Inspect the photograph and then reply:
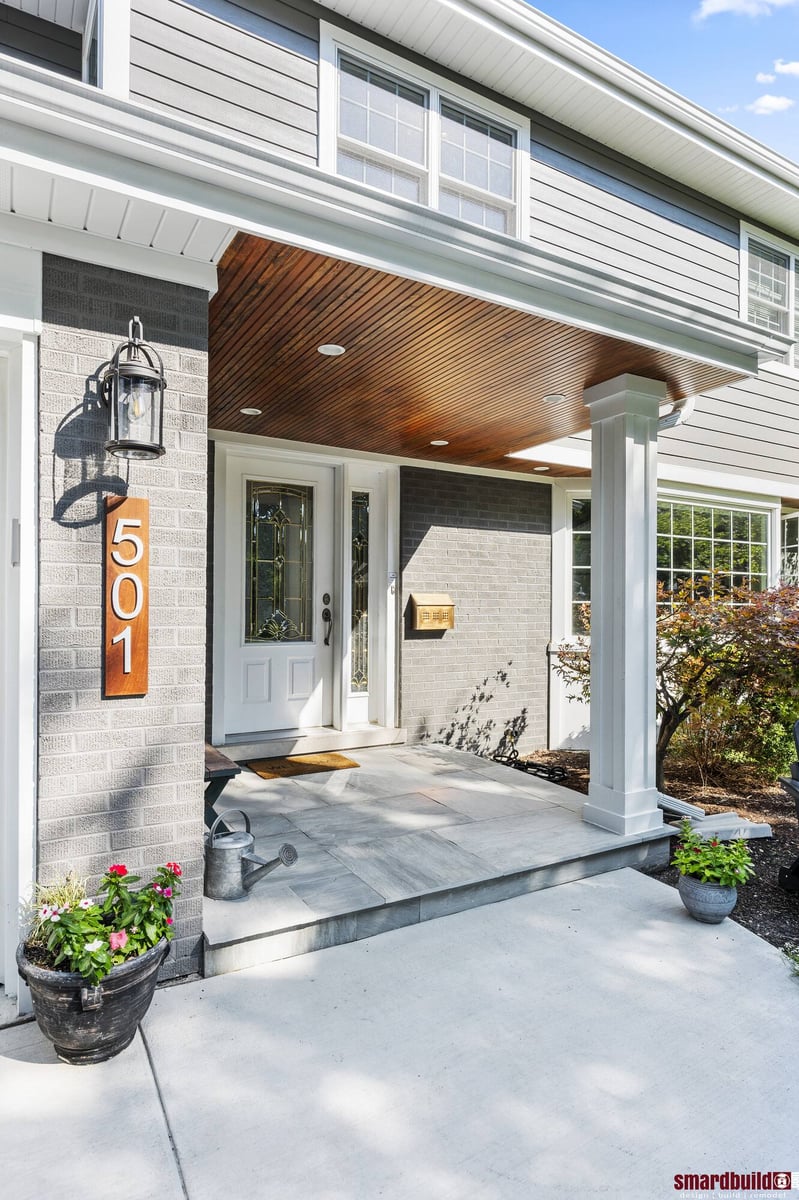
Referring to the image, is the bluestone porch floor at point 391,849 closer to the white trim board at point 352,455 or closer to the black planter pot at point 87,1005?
the black planter pot at point 87,1005

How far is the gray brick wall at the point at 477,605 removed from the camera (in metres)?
5.55

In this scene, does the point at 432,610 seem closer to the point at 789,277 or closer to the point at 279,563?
the point at 279,563

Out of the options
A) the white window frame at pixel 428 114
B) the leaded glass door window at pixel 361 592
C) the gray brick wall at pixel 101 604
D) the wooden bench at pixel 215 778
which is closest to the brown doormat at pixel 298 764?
the leaded glass door window at pixel 361 592

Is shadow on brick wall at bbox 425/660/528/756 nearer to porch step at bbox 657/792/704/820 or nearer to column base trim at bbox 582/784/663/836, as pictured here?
porch step at bbox 657/792/704/820

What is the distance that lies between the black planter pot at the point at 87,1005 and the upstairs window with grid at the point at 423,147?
4.14 metres

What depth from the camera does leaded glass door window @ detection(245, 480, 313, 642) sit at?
16.4 ft

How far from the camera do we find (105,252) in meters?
2.19

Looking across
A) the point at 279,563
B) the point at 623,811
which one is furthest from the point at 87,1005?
the point at 279,563

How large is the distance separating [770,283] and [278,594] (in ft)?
18.4

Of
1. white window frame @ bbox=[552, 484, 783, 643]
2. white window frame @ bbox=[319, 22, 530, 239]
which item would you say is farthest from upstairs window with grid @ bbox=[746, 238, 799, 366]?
white window frame @ bbox=[319, 22, 530, 239]

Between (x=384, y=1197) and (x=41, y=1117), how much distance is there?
0.91 meters

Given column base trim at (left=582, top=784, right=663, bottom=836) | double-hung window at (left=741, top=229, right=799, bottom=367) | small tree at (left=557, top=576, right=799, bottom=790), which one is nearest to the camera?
column base trim at (left=582, top=784, right=663, bottom=836)

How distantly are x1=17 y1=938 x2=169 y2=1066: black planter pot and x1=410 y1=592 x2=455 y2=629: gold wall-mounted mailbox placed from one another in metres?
3.70

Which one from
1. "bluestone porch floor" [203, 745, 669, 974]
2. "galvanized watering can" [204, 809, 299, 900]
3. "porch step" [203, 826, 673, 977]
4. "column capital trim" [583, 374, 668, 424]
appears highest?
"column capital trim" [583, 374, 668, 424]
